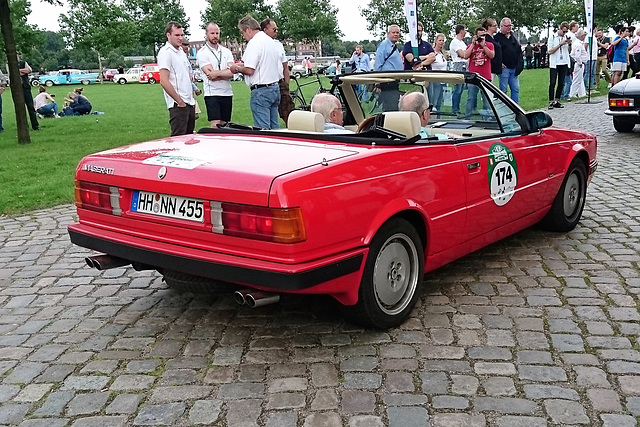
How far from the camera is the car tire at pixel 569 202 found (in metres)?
5.60

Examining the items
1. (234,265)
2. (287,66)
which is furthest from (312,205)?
(287,66)

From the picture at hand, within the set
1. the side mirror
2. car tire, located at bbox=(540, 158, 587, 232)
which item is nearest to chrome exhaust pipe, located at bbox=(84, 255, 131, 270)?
the side mirror

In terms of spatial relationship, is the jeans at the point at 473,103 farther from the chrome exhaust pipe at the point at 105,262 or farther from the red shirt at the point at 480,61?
the red shirt at the point at 480,61

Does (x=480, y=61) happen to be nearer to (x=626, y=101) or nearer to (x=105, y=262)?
(x=626, y=101)

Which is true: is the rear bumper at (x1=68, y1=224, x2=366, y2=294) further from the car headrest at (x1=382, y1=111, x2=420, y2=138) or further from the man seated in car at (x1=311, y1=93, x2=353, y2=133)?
the man seated in car at (x1=311, y1=93, x2=353, y2=133)

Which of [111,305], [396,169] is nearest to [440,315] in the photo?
[396,169]

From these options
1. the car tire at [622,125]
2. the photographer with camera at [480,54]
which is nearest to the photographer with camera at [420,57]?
the photographer with camera at [480,54]

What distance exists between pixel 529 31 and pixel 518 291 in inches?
2698

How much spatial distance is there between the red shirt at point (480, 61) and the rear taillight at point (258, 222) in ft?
34.4

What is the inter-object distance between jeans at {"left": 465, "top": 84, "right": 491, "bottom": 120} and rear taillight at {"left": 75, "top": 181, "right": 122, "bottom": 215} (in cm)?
273

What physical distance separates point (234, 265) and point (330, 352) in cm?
74

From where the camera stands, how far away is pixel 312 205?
3.21 metres

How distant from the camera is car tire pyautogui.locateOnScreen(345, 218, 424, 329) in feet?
11.8

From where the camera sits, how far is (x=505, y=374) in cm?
328
